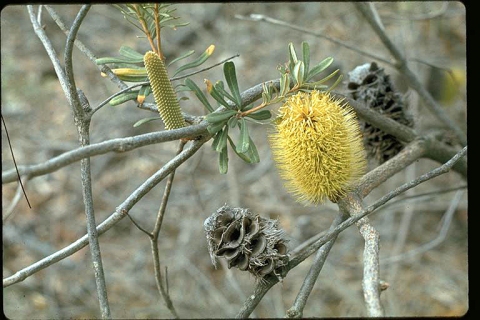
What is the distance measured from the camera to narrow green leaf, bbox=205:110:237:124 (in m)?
0.69

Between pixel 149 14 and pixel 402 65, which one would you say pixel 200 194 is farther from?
pixel 149 14

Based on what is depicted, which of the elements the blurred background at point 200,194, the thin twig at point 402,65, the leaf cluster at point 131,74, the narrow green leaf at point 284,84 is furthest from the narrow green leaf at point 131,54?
the blurred background at point 200,194

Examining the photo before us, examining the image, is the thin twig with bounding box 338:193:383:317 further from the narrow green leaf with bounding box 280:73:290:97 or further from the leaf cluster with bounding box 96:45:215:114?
the leaf cluster with bounding box 96:45:215:114

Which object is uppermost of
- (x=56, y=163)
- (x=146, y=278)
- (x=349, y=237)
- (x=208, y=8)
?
(x=56, y=163)

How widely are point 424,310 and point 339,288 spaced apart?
351 mm

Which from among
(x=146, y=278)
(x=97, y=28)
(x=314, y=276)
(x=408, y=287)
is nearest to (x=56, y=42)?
(x=97, y=28)

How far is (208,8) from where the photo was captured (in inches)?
92.0

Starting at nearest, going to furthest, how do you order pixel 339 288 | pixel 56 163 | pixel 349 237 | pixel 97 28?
pixel 56 163
pixel 339 288
pixel 349 237
pixel 97 28

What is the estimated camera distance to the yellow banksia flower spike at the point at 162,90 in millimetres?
733

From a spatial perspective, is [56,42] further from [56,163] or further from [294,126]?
[56,163]

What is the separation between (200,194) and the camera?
2.08 metres

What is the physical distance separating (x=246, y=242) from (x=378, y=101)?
473mm

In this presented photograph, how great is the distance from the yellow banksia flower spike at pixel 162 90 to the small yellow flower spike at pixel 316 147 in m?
0.14

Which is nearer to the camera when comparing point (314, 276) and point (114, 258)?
point (314, 276)
